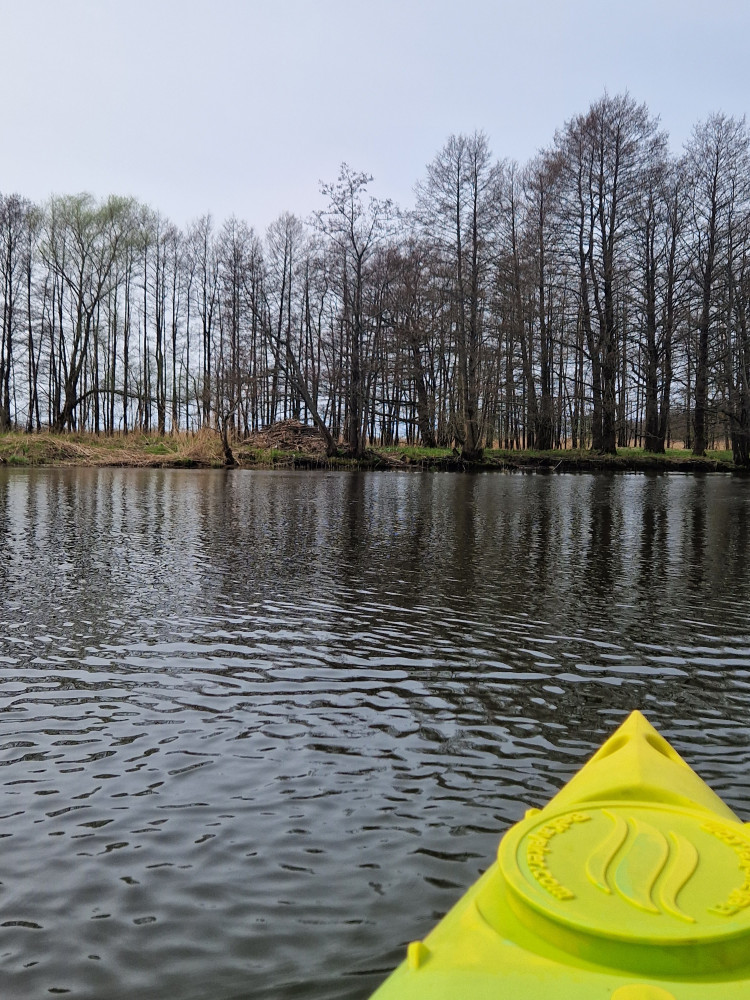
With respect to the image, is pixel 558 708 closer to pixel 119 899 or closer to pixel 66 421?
pixel 119 899

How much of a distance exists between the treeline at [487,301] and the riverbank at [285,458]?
1084mm

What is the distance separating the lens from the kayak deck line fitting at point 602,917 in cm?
159

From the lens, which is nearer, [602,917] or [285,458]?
[602,917]

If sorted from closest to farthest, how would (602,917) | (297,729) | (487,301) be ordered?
(602,917) < (297,729) < (487,301)

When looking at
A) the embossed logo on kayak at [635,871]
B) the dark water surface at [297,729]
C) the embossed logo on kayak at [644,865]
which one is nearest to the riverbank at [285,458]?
the dark water surface at [297,729]

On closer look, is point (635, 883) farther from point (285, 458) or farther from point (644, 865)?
point (285, 458)

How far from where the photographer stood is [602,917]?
174cm

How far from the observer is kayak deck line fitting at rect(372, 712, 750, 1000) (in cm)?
159

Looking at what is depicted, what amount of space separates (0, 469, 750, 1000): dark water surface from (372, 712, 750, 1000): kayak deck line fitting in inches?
26.2

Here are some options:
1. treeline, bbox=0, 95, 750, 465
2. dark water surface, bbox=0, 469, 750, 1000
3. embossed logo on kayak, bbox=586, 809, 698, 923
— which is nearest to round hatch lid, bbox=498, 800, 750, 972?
embossed logo on kayak, bbox=586, 809, 698, 923

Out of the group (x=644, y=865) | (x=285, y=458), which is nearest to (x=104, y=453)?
(x=285, y=458)

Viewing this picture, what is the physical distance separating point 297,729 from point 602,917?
8.95 feet

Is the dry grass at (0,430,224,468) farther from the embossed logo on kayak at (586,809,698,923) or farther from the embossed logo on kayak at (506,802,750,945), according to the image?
the embossed logo on kayak at (586,809,698,923)

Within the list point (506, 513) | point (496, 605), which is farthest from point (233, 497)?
point (496, 605)
